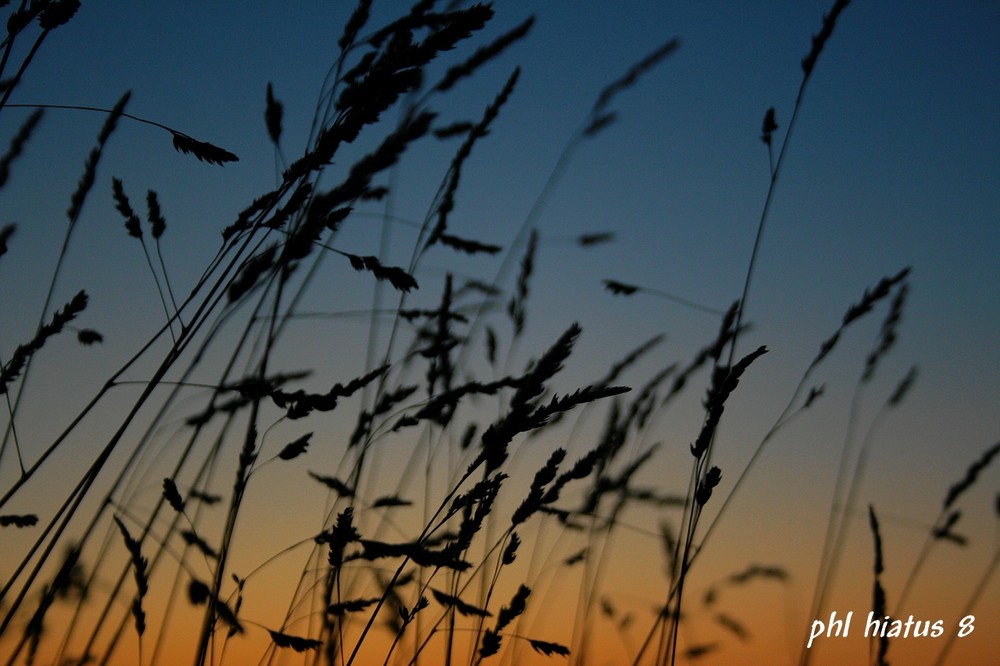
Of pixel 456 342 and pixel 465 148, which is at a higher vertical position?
pixel 465 148

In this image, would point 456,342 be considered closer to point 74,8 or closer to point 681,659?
point 74,8

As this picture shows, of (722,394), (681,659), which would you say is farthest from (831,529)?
(722,394)

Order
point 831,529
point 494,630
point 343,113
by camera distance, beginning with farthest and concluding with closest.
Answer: point 831,529 < point 494,630 < point 343,113

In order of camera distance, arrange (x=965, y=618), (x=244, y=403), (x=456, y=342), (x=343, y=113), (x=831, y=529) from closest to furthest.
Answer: (x=343, y=113) → (x=456, y=342) → (x=244, y=403) → (x=965, y=618) → (x=831, y=529)

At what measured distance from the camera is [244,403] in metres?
1.77

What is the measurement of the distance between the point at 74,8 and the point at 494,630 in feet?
3.93

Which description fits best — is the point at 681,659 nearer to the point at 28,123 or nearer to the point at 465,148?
the point at 465,148

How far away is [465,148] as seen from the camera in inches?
76.5

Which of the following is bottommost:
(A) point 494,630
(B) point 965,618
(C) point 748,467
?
(A) point 494,630

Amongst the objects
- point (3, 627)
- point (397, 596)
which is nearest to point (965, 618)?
point (397, 596)

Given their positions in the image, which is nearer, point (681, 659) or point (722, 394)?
point (722, 394)

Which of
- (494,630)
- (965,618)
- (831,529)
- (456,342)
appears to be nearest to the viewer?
(494,630)

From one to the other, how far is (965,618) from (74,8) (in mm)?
2447

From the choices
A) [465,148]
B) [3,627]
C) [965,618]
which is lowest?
[3,627]
